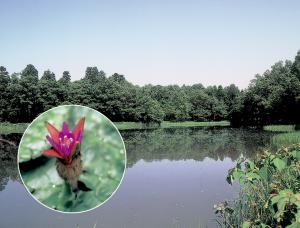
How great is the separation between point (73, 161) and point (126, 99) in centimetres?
5257

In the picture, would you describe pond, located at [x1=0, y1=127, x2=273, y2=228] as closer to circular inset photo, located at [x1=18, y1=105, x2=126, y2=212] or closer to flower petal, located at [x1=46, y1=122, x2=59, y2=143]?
circular inset photo, located at [x1=18, y1=105, x2=126, y2=212]

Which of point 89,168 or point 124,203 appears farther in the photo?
point 124,203

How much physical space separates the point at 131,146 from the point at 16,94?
25841 mm

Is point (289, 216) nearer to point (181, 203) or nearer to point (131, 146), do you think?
point (181, 203)

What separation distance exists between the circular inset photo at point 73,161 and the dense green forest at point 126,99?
42.2m

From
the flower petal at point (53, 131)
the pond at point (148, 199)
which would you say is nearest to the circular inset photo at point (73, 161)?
the flower petal at point (53, 131)

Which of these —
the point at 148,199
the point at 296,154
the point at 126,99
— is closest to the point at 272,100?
the point at 126,99

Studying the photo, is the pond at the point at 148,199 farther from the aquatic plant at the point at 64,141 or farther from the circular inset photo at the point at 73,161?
the aquatic plant at the point at 64,141

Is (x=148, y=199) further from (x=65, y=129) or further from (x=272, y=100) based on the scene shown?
(x=272, y=100)

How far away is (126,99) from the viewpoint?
176 ft

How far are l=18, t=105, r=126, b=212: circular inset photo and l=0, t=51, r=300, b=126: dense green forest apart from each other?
4218 cm

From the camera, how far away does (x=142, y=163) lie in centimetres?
1806

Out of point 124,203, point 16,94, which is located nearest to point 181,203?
point 124,203

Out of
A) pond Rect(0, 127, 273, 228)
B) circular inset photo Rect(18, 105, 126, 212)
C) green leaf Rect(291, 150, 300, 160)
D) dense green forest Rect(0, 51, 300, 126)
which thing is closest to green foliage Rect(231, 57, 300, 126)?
dense green forest Rect(0, 51, 300, 126)
